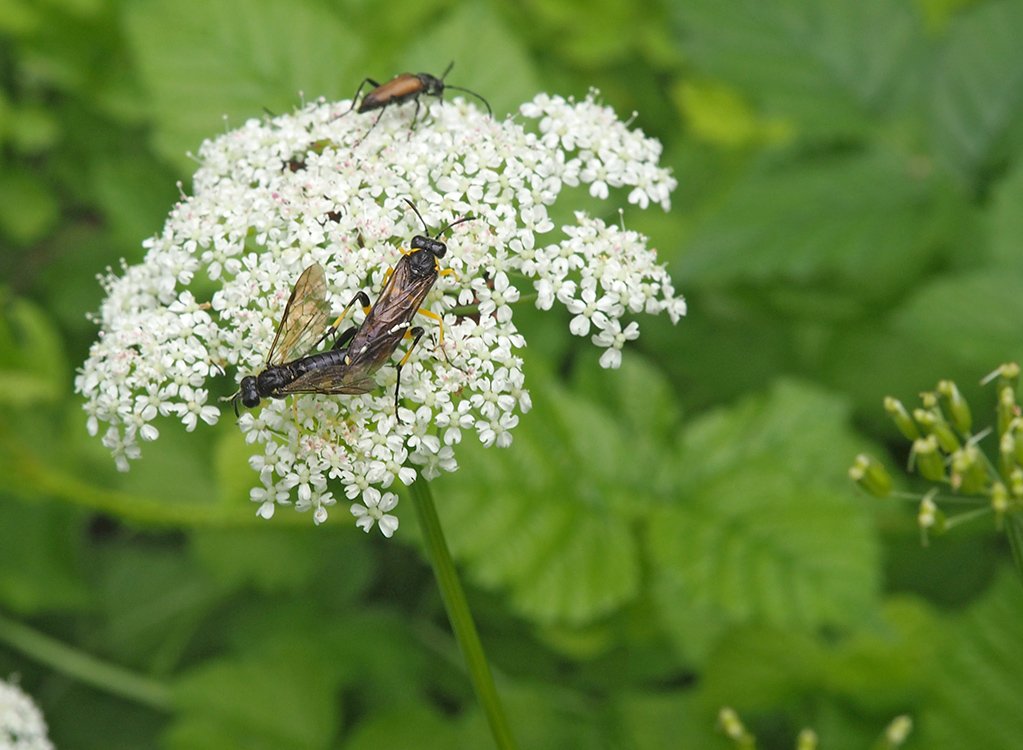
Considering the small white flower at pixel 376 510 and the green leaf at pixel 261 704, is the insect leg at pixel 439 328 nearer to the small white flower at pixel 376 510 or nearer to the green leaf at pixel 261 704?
the small white flower at pixel 376 510

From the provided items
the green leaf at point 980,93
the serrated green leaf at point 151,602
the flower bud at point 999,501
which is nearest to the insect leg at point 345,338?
the flower bud at point 999,501

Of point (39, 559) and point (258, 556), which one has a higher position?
point (39, 559)

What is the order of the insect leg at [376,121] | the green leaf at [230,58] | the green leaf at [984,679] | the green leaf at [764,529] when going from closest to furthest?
the insect leg at [376,121] < the green leaf at [984,679] < the green leaf at [764,529] < the green leaf at [230,58]

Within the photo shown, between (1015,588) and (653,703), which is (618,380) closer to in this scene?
(653,703)

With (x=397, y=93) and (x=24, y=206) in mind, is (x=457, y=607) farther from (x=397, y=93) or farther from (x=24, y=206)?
(x=24, y=206)

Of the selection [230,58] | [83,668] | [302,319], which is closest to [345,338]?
[302,319]
